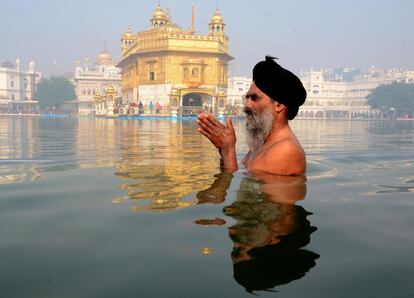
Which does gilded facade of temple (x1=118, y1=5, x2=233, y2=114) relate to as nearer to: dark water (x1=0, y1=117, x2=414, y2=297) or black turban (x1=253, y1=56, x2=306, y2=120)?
black turban (x1=253, y1=56, x2=306, y2=120)

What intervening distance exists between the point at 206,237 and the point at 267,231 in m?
0.27

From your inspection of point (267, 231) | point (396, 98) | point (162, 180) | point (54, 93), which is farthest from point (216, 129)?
point (396, 98)

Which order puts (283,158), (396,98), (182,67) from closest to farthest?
(283,158) < (182,67) < (396,98)

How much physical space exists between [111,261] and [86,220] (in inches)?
27.9

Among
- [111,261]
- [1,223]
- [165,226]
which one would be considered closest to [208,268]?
[111,261]

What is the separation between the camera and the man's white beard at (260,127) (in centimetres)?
333

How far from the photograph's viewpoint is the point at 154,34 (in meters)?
38.4

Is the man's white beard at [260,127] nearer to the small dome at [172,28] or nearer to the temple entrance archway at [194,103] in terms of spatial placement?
the temple entrance archway at [194,103]

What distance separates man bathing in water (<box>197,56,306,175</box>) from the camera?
10.5ft

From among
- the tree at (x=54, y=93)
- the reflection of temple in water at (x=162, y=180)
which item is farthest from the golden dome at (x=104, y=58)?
the reflection of temple in water at (x=162, y=180)

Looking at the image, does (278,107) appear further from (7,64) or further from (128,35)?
(7,64)

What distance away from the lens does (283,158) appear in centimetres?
321

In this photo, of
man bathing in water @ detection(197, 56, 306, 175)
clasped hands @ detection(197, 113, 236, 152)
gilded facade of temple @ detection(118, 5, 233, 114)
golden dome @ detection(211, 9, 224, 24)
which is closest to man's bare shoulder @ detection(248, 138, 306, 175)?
man bathing in water @ detection(197, 56, 306, 175)

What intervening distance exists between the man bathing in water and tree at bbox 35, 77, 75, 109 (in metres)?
78.8
